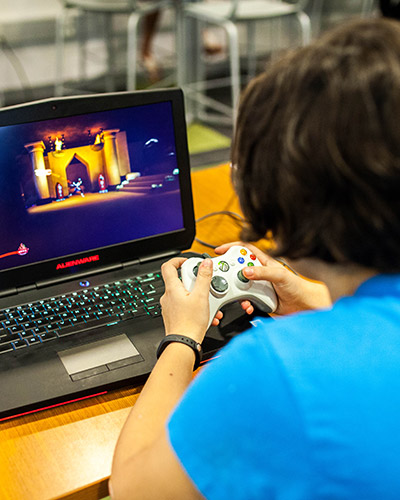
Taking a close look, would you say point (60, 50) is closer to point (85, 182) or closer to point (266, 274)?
point (85, 182)

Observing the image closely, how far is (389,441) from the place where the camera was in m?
0.52

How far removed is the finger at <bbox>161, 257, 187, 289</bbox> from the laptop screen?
6.9 inches

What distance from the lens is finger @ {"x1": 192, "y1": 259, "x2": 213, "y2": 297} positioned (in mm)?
869

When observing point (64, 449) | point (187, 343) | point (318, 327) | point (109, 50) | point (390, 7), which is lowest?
point (64, 449)

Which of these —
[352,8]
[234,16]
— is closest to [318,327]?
[234,16]

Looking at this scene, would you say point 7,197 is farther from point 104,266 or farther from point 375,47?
point 375,47

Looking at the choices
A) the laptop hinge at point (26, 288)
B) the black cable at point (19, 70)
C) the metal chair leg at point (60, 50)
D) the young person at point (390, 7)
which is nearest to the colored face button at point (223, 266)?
the laptop hinge at point (26, 288)

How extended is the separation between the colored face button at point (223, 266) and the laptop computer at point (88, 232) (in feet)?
0.36

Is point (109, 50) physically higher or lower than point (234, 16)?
lower

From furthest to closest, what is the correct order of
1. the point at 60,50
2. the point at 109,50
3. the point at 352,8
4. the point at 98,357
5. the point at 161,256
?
1. the point at 352,8
2. the point at 109,50
3. the point at 60,50
4. the point at 161,256
5. the point at 98,357

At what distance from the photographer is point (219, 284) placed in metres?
0.93

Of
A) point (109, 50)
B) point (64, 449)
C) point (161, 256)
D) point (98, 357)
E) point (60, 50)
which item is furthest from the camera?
point (109, 50)

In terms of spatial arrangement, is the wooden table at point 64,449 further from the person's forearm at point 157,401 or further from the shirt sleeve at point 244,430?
the shirt sleeve at point 244,430

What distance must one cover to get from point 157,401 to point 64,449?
6.1 inches
